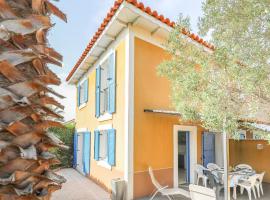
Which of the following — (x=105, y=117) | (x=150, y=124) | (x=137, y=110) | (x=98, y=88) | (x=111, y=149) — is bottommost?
(x=111, y=149)

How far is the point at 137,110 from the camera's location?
451 inches

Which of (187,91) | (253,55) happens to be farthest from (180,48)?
(253,55)

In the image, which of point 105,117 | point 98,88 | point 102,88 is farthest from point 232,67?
Answer: point 102,88

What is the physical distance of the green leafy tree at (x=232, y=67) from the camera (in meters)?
5.71

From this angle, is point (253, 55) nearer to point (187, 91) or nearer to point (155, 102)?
point (187, 91)

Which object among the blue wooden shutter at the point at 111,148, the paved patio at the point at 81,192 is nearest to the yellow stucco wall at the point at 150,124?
the blue wooden shutter at the point at 111,148

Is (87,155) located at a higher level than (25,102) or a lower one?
lower

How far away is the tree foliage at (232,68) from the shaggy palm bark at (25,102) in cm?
487

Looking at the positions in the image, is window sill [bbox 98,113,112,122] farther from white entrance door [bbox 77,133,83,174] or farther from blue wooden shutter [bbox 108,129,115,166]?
white entrance door [bbox 77,133,83,174]

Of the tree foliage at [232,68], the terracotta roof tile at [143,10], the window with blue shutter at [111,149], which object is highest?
the terracotta roof tile at [143,10]

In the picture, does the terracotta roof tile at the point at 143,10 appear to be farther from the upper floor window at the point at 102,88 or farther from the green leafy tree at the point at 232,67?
the upper floor window at the point at 102,88

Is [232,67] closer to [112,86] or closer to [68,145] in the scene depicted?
[112,86]

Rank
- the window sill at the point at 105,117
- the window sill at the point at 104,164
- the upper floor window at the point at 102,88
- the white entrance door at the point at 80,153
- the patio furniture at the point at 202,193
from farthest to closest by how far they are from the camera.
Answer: the white entrance door at the point at 80,153 → the upper floor window at the point at 102,88 → the window sill at the point at 105,117 → the window sill at the point at 104,164 → the patio furniture at the point at 202,193

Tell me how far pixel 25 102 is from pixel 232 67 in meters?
5.26
